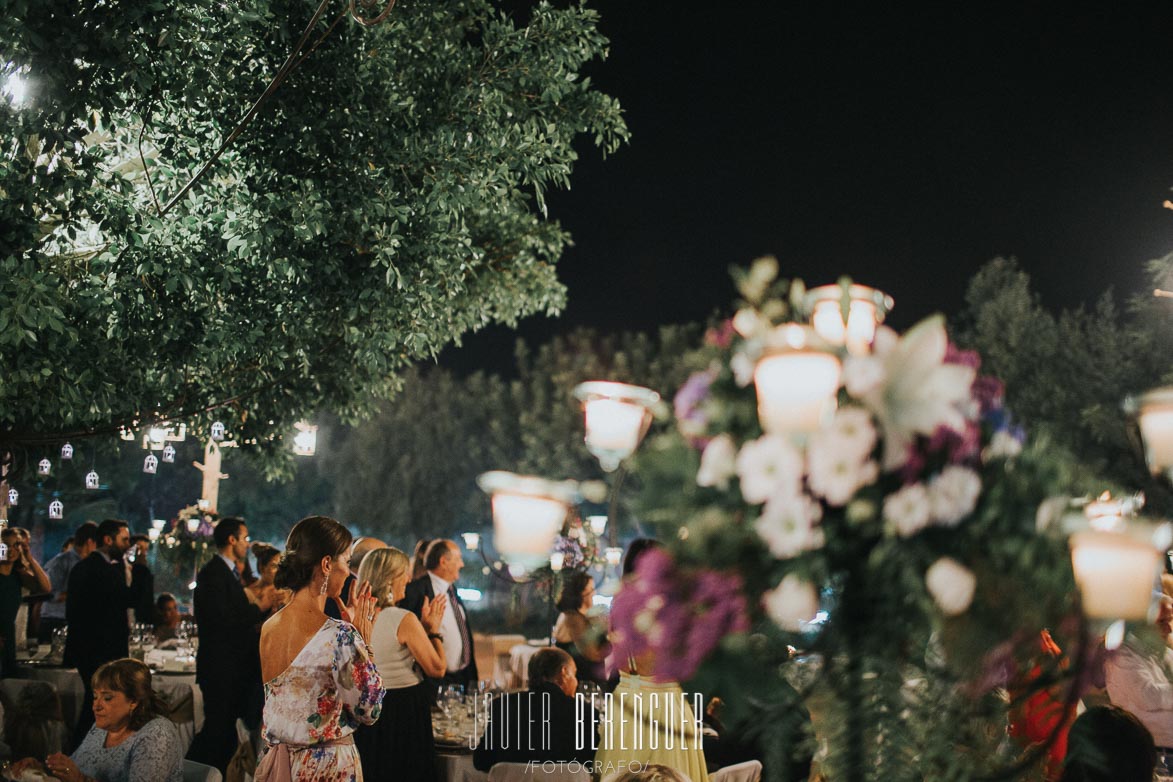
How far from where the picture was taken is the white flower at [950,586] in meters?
1.45

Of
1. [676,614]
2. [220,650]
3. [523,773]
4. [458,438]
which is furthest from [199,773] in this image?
[458,438]

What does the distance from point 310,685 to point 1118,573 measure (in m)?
3.36

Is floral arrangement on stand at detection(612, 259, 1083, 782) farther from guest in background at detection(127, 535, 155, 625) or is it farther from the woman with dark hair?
guest in background at detection(127, 535, 155, 625)

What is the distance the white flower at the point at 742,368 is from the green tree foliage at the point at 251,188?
4.53 m

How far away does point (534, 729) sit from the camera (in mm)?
5004

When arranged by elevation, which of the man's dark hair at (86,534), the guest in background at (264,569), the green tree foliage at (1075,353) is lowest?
the guest in background at (264,569)

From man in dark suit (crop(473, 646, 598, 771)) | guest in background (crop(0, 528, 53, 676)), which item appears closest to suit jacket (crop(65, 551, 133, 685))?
guest in background (crop(0, 528, 53, 676))

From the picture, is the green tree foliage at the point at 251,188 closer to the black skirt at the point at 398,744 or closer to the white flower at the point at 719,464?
the black skirt at the point at 398,744

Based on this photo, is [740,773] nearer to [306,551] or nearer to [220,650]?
[306,551]

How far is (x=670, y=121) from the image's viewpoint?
25.1m

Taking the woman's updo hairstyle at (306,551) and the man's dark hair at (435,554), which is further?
the man's dark hair at (435,554)

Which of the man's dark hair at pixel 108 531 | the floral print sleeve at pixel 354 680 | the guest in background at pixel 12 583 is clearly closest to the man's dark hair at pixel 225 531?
the man's dark hair at pixel 108 531

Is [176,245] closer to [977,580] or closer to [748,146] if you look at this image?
[977,580]

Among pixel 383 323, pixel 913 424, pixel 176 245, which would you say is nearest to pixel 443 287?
pixel 383 323
